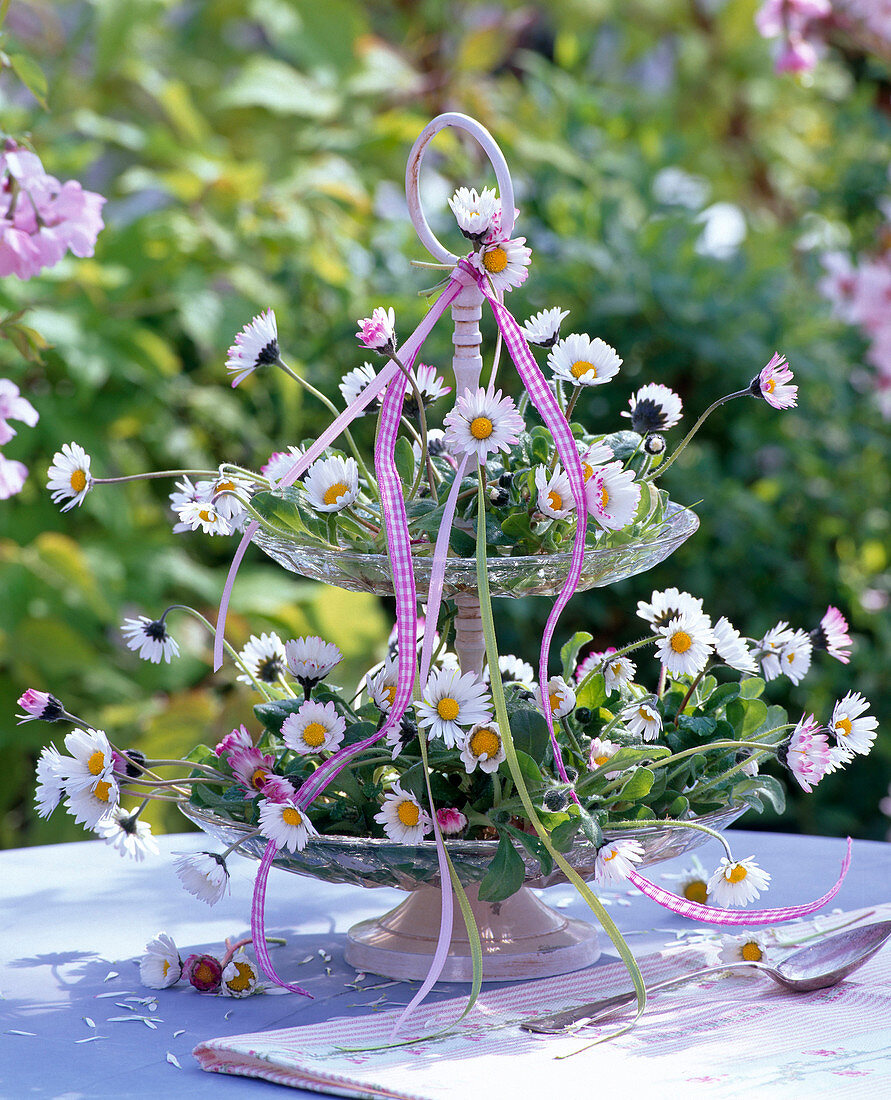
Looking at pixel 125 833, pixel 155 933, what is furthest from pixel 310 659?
pixel 155 933

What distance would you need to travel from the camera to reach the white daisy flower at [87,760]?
792mm

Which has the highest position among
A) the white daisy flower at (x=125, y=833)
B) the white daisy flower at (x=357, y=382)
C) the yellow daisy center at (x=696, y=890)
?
the white daisy flower at (x=357, y=382)

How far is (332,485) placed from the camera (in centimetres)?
76

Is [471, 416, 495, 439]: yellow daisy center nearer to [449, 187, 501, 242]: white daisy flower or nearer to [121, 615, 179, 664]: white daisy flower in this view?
[449, 187, 501, 242]: white daisy flower

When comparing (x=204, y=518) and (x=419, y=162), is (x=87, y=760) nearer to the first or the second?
(x=204, y=518)

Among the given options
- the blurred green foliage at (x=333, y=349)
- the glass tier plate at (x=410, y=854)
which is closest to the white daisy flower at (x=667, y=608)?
the glass tier plate at (x=410, y=854)

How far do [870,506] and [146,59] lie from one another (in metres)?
1.75

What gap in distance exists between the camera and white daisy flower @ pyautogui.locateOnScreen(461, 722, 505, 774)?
0.73m

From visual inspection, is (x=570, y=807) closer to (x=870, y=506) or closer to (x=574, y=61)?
(x=870, y=506)

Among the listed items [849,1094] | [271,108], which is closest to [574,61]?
[271,108]

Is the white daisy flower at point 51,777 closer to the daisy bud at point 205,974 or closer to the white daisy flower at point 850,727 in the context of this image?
the daisy bud at point 205,974

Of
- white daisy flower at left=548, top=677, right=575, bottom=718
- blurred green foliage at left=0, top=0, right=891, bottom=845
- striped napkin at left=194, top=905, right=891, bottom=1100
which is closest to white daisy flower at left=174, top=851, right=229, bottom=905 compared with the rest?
striped napkin at left=194, top=905, right=891, bottom=1100

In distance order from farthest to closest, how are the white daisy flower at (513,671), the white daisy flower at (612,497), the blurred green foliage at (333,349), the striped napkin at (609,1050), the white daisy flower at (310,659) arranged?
the blurred green foliage at (333,349) < the white daisy flower at (513,671) < the white daisy flower at (310,659) < the white daisy flower at (612,497) < the striped napkin at (609,1050)

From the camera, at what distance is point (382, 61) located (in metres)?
2.60
